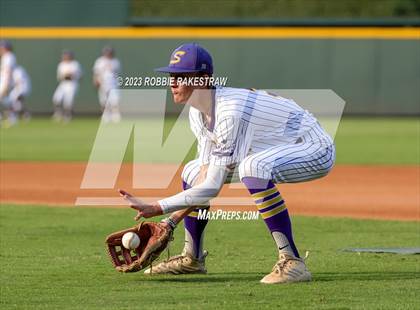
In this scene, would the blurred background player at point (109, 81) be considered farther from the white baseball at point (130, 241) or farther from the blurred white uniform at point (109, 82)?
the white baseball at point (130, 241)

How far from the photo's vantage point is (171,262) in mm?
7160

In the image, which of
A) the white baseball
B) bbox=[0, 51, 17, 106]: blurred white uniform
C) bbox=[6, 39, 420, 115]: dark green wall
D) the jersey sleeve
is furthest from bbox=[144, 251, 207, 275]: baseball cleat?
bbox=[6, 39, 420, 115]: dark green wall

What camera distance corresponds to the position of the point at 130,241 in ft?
21.7

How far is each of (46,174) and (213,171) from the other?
9521 mm

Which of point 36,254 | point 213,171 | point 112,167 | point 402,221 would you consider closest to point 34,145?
point 112,167

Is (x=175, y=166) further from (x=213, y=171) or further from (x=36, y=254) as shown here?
(x=213, y=171)

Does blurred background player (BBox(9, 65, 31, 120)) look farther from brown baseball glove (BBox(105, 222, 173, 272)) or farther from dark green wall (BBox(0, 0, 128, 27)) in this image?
brown baseball glove (BBox(105, 222, 173, 272))

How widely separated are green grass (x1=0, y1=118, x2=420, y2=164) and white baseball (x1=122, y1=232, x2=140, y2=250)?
11.6 metres

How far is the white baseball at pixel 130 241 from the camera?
6627 millimetres

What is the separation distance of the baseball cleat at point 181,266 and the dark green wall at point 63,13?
2421cm

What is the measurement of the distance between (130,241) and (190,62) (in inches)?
49.3

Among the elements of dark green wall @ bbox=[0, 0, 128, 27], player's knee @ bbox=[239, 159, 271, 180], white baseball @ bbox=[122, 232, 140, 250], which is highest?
player's knee @ bbox=[239, 159, 271, 180]

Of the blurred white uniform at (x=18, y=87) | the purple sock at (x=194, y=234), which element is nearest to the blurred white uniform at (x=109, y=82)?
the blurred white uniform at (x=18, y=87)

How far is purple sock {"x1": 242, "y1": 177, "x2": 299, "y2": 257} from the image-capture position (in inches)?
255
